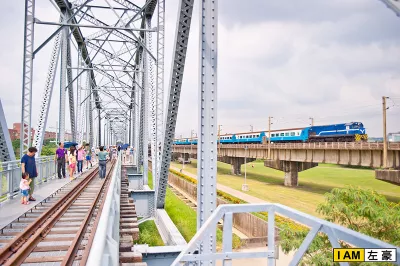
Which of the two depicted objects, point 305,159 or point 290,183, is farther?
point 290,183

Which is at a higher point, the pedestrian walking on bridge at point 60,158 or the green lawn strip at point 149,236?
the pedestrian walking on bridge at point 60,158

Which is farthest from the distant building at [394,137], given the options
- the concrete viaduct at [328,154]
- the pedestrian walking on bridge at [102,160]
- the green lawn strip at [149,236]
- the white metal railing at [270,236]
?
the white metal railing at [270,236]

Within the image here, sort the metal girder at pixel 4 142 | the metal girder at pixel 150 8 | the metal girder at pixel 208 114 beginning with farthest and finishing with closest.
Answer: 1. the metal girder at pixel 150 8
2. the metal girder at pixel 4 142
3. the metal girder at pixel 208 114

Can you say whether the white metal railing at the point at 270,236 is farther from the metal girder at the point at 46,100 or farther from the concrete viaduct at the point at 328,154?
the concrete viaduct at the point at 328,154

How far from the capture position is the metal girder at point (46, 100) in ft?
41.8

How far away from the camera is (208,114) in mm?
5672

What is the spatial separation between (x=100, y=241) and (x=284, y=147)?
3542cm

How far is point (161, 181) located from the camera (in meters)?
12.2

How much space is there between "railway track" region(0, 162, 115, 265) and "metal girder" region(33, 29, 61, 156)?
4263mm

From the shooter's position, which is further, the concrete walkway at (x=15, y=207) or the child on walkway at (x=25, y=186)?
the child on walkway at (x=25, y=186)

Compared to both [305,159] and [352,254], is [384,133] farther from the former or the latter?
[352,254]

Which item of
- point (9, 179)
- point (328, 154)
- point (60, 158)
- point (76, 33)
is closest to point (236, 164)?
point (328, 154)

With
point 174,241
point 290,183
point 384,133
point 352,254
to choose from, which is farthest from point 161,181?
point 290,183

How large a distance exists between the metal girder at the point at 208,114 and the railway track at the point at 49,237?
213 centimetres
